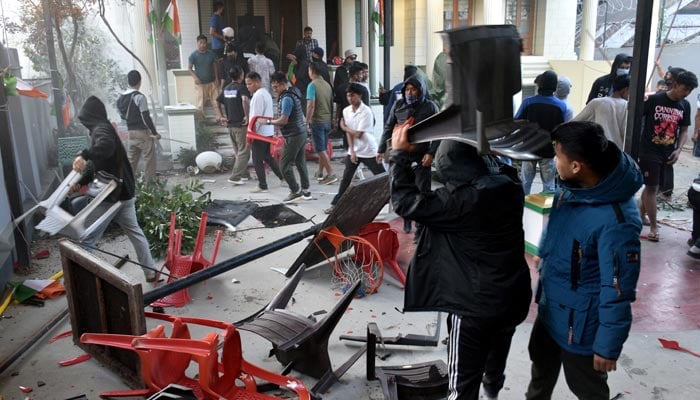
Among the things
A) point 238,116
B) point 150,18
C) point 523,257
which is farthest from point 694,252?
point 150,18

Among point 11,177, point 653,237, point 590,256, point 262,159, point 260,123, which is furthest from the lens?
point 262,159

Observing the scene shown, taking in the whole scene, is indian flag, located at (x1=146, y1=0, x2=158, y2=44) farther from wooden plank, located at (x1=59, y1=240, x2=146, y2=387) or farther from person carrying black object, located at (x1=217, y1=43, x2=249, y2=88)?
wooden plank, located at (x1=59, y1=240, x2=146, y2=387)

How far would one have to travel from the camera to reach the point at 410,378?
3504 millimetres

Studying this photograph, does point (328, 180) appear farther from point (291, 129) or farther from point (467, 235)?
point (467, 235)

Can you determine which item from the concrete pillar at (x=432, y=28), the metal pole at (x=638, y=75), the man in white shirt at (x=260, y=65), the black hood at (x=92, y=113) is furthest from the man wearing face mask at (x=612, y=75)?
the concrete pillar at (x=432, y=28)

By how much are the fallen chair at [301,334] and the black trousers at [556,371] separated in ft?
4.00

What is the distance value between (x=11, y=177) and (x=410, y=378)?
4493 mm

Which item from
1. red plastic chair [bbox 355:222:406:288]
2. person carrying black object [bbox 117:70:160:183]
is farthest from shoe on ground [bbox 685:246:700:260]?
person carrying black object [bbox 117:70:160:183]

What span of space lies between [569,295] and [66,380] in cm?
325

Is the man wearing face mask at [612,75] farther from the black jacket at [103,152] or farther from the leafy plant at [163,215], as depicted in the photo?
the black jacket at [103,152]

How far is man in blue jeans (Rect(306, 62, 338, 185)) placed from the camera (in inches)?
354

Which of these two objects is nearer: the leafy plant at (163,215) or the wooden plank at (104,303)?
the wooden plank at (104,303)

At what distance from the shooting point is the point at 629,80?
6.18 metres

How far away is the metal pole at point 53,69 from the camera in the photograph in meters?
7.74
